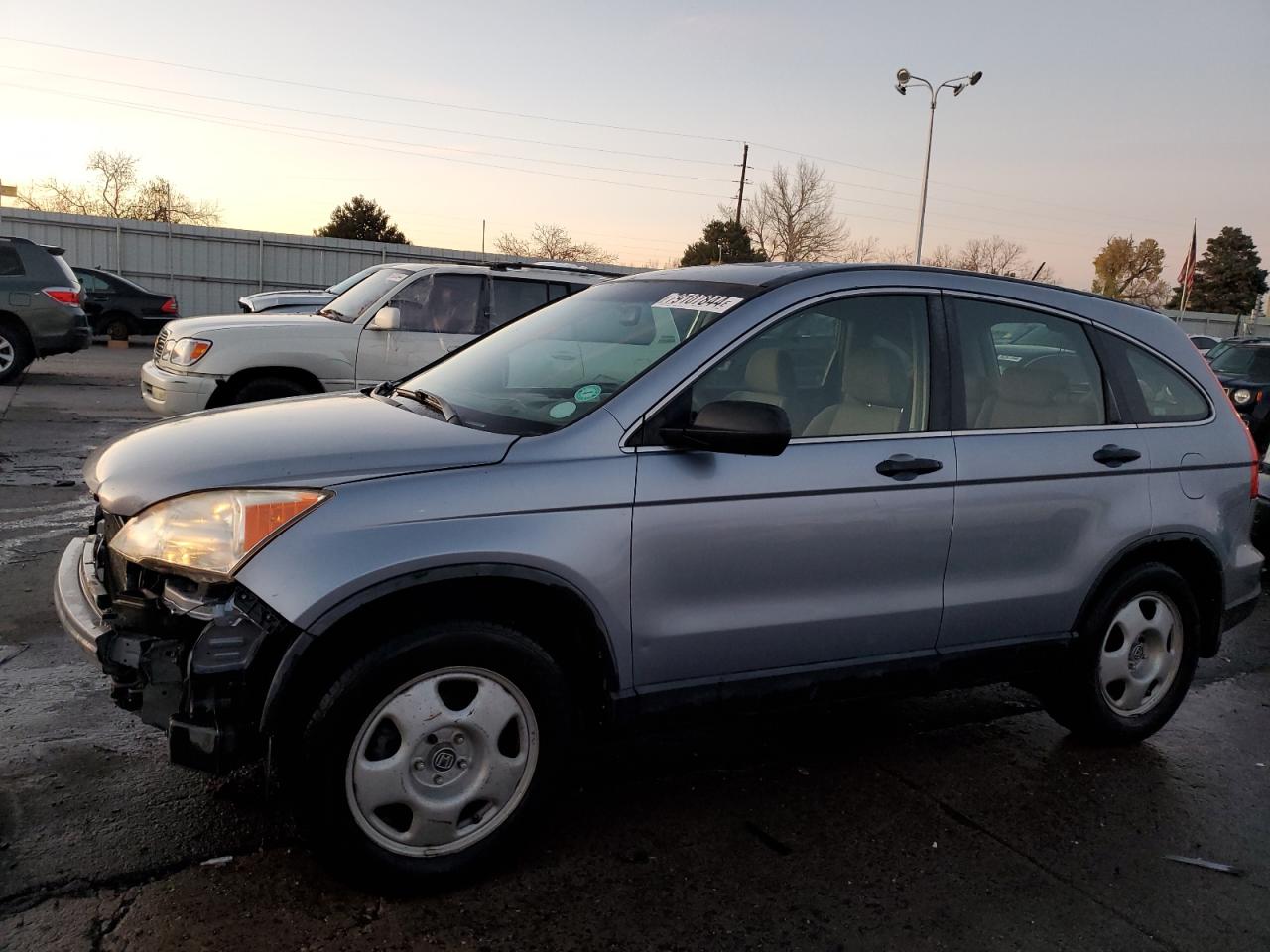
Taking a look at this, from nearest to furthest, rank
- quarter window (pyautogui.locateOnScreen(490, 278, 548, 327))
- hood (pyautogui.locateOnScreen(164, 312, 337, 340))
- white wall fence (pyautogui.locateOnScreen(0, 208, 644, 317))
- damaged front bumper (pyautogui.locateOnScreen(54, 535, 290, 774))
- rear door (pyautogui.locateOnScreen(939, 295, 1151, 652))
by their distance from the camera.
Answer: damaged front bumper (pyautogui.locateOnScreen(54, 535, 290, 774)), rear door (pyautogui.locateOnScreen(939, 295, 1151, 652)), hood (pyautogui.locateOnScreen(164, 312, 337, 340)), quarter window (pyautogui.locateOnScreen(490, 278, 548, 327)), white wall fence (pyautogui.locateOnScreen(0, 208, 644, 317))

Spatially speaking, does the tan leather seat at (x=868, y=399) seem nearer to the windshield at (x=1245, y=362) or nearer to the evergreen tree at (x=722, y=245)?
the windshield at (x=1245, y=362)

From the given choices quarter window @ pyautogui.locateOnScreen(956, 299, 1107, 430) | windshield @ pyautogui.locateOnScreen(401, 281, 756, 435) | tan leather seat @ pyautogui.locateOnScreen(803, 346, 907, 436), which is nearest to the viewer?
windshield @ pyautogui.locateOnScreen(401, 281, 756, 435)

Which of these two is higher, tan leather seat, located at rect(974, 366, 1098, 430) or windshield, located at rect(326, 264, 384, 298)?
windshield, located at rect(326, 264, 384, 298)

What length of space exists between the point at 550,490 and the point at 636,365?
59 cm

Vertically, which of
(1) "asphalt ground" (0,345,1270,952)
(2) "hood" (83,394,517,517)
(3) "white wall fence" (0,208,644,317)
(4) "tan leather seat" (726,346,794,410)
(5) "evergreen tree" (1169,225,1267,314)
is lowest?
(1) "asphalt ground" (0,345,1270,952)

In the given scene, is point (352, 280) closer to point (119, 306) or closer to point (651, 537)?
point (651, 537)

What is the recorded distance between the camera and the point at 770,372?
11.1 feet

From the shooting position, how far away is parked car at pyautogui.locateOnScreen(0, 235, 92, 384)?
41.8 ft

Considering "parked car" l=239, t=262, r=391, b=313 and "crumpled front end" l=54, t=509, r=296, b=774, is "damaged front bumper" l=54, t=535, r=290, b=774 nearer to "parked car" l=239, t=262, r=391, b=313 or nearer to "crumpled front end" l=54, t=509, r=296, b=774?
"crumpled front end" l=54, t=509, r=296, b=774

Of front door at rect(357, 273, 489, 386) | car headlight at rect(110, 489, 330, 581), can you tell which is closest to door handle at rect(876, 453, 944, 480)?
car headlight at rect(110, 489, 330, 581)

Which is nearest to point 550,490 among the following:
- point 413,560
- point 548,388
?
point 413,560

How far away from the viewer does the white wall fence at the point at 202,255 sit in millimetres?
27391

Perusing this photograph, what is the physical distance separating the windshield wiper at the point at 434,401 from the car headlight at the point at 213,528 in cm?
68

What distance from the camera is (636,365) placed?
3234 mm
